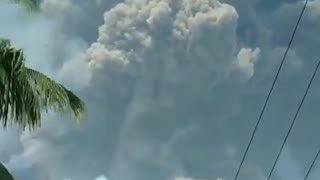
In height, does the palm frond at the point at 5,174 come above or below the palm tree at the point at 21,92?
below

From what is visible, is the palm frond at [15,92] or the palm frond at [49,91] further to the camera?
the palm frond at [49,91]

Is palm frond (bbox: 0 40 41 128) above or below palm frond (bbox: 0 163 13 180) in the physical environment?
above

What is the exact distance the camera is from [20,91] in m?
13.4

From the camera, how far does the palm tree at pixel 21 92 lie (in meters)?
13.3

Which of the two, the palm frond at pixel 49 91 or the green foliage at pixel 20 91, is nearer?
the green foliage at pixel 20 91

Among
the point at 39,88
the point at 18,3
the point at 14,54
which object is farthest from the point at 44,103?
the point at 18,3

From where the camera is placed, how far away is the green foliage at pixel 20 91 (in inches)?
522

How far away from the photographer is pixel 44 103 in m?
13.9

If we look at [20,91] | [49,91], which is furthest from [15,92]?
[49,91]

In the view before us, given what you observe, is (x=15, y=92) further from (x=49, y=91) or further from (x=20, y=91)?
(x=49, y=91)

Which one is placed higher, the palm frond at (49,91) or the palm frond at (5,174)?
the palm frond at (49,91)

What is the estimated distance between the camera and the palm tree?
43.5ft

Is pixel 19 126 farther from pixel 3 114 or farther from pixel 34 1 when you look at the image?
pixel 34 1

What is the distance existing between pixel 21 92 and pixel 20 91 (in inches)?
1.0
